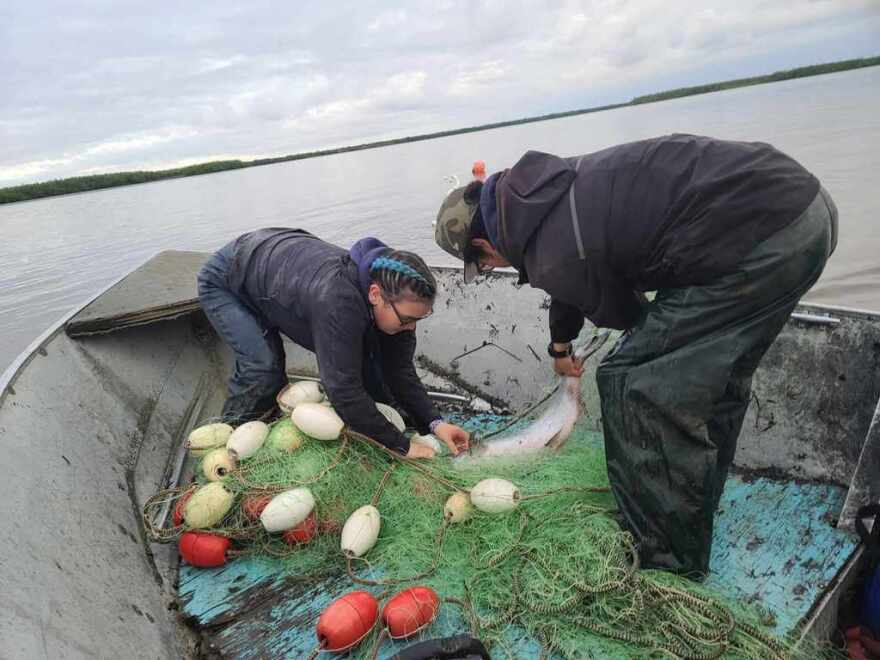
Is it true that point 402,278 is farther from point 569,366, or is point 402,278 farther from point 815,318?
point 815,318

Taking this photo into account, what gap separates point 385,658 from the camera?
2807 millimetres

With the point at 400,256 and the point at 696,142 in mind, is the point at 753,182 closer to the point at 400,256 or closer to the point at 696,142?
the point at 696,142

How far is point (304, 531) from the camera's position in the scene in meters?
3.54

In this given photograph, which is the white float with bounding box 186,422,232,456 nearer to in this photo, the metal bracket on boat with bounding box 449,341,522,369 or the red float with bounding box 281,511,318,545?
the red float with bounding box 281,511,318,545

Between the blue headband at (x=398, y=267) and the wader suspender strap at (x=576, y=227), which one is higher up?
the wader suspender strap at (x=576, y=227)

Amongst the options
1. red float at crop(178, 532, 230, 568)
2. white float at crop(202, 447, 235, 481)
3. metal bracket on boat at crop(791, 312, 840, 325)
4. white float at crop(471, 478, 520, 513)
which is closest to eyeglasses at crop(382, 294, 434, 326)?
white float at crop(471, 478, 520, 513)

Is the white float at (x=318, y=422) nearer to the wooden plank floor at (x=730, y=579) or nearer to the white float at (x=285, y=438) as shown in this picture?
the white float at (x=285, y=438)

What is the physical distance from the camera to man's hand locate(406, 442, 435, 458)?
3764mm

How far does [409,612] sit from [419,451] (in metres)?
1.11

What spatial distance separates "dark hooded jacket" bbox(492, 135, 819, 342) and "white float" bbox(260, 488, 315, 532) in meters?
1.85

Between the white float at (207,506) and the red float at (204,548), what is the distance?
0.29ft

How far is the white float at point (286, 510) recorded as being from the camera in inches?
134

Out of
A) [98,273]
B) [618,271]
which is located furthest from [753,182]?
[98,273]

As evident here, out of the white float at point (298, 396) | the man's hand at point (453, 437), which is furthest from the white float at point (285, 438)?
the man's hand at point (453, 437)
